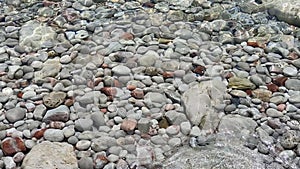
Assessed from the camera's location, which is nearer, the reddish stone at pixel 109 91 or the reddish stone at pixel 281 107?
the reddish stone at pixel 281 107

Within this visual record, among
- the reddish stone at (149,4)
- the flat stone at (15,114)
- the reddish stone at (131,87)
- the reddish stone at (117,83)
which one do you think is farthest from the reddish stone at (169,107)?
the reddish stone at (149,4)

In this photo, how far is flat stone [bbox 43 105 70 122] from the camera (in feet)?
9.71

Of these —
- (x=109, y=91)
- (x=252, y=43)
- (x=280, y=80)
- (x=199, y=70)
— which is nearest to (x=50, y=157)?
(x=109, y=91)

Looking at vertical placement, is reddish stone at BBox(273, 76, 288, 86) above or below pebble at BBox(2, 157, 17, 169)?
above

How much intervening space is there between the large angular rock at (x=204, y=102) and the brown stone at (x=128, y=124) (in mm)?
370

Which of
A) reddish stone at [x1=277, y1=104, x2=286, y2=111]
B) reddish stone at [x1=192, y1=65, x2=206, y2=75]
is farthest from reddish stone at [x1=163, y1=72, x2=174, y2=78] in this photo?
reddish stone at [x1=277, y1=104, x2=286, y2=111]

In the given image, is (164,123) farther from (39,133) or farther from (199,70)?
(39,133)

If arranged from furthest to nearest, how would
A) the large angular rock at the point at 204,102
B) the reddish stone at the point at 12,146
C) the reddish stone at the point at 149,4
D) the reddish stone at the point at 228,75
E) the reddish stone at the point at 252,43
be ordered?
1. the reddish stone at the point at 149,4
2. the reddish stone at the point at 252,43
3. the reddish stone at the point at 228,75
4. the large angular rock at the point at 204,102
5. the reddish stone at the point at 12,146

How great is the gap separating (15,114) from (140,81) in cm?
92

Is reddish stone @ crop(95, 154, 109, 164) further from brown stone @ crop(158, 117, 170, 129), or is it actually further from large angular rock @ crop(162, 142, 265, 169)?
brown stone @ crop(158, 117, 170, 129)

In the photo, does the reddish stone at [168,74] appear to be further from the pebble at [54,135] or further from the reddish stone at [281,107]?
the pebble at [54,135]

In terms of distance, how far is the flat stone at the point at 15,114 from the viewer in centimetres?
297

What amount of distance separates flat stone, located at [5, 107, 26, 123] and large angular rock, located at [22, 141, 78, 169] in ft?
1.13

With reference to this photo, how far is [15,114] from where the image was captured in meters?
2.98
